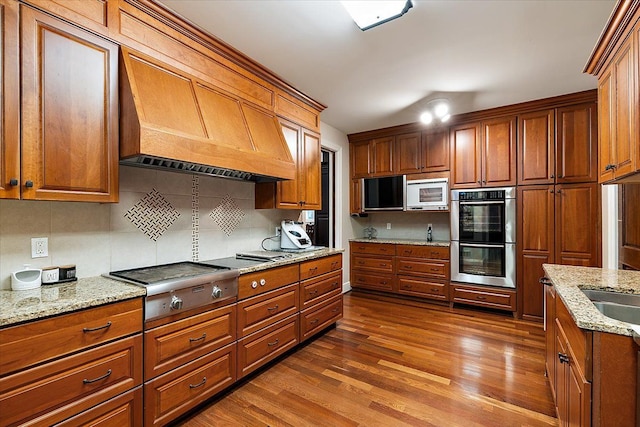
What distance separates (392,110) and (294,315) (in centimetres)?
276

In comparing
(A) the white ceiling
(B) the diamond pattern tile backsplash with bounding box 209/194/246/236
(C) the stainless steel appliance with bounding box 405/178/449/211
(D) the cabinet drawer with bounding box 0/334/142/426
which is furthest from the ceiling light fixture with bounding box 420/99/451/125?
(D) the cabinet drawer with bounding box 0/334/142/426

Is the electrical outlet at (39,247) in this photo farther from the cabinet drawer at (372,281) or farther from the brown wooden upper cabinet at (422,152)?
the brown wooden upper cabinet at (422,152)

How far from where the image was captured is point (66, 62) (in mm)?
1494

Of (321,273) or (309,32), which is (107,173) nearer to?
(309,32)

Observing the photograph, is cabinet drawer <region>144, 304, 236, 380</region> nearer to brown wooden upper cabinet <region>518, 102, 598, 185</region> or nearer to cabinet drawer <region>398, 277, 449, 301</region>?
cabinet drawer <region>398, 277, 449, 301</region>

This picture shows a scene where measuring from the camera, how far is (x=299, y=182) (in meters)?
3.12

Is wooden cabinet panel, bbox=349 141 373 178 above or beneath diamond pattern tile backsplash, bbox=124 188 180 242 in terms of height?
above

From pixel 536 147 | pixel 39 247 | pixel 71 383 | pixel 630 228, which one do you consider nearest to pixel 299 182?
pixel 39 247

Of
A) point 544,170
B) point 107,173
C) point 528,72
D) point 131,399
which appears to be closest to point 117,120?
point 107,173

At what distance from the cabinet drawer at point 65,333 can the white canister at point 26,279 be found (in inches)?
19.3

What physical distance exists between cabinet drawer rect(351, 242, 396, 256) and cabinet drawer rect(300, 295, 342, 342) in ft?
4.59

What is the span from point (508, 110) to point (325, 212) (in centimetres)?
285

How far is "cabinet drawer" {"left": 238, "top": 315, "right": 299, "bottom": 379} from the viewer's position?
7.02 feet

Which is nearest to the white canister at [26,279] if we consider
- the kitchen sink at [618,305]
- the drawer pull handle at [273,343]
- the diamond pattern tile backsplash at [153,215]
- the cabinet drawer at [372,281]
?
the diamond pattern tile backsplash at [153,215]
